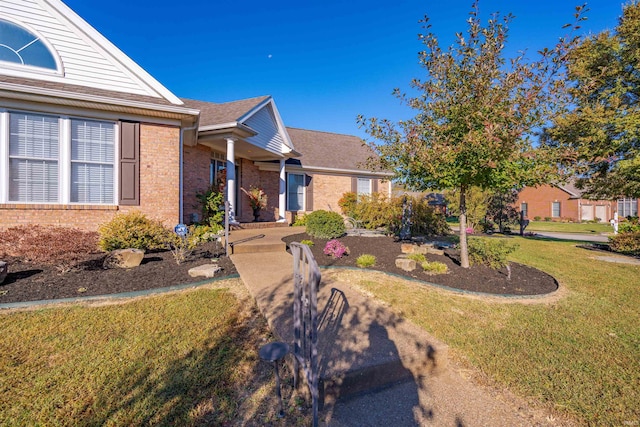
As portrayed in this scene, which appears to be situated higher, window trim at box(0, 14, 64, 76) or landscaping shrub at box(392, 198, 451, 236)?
window trim at box(0, 14, 64, 76)

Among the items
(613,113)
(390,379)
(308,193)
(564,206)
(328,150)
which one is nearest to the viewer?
(390,379)

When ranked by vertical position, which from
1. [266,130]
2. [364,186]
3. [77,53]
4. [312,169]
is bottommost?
[364,186]

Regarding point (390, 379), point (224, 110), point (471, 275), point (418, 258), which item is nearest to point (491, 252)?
point (471, 275)

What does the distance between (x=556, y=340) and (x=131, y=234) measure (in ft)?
24.8

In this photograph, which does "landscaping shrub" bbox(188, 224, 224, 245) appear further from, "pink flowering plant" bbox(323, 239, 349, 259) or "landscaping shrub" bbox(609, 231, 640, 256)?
"landscaping shrub" bbox(609, 231, 640, 256)

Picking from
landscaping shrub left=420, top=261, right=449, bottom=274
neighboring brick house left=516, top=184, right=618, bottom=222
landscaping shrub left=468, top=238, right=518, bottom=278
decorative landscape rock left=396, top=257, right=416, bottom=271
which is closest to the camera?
landscaping shrub left=420, top=261, right=449, bottom=274

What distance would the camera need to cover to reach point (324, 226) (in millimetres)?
9234

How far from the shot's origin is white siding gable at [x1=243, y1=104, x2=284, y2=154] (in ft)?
36.3

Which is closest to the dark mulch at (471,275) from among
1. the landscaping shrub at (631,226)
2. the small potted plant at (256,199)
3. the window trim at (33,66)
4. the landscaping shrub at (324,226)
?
the landscaping shrub at (324,226)

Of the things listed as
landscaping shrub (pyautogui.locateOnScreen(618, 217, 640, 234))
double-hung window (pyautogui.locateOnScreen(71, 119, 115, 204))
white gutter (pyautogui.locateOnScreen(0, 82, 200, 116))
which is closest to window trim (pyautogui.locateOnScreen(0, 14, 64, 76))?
white gutter (pyautogui.locateOnScreen(0, 82, 200, 116))

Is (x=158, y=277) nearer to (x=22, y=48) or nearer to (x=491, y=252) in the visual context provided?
(x=491, y=252)

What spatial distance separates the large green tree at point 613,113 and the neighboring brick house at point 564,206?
944 inches

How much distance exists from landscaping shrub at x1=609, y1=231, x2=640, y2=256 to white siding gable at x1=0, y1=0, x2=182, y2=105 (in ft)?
50.7

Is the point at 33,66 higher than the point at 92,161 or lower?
higher
